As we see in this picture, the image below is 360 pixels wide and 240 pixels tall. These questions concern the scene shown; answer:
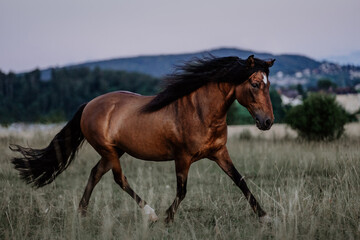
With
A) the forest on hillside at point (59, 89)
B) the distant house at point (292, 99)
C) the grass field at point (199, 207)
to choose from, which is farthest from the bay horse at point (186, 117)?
the forest on hillside at point (59, 89)

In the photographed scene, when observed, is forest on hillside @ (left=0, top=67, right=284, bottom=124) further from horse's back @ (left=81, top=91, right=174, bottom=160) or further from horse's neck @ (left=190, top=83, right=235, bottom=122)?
horse's neck @ (left=190, top=83, right=235, bottom=122)

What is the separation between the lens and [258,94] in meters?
3.93

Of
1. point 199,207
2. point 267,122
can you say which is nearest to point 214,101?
point 267,122

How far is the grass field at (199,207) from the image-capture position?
3.73 meters

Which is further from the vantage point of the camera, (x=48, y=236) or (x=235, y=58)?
(x=235, y=58)

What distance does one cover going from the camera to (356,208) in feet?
13.5

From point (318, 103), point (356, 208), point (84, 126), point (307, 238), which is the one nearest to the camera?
point (307, 238)

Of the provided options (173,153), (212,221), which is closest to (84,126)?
(173,153)

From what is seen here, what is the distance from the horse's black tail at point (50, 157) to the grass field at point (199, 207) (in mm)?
315

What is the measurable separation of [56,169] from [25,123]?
34.9ft

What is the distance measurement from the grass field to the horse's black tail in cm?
32

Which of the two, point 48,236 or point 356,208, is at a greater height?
point 356,208

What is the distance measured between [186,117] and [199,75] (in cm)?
54

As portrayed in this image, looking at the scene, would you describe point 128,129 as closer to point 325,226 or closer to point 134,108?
point 134,108
